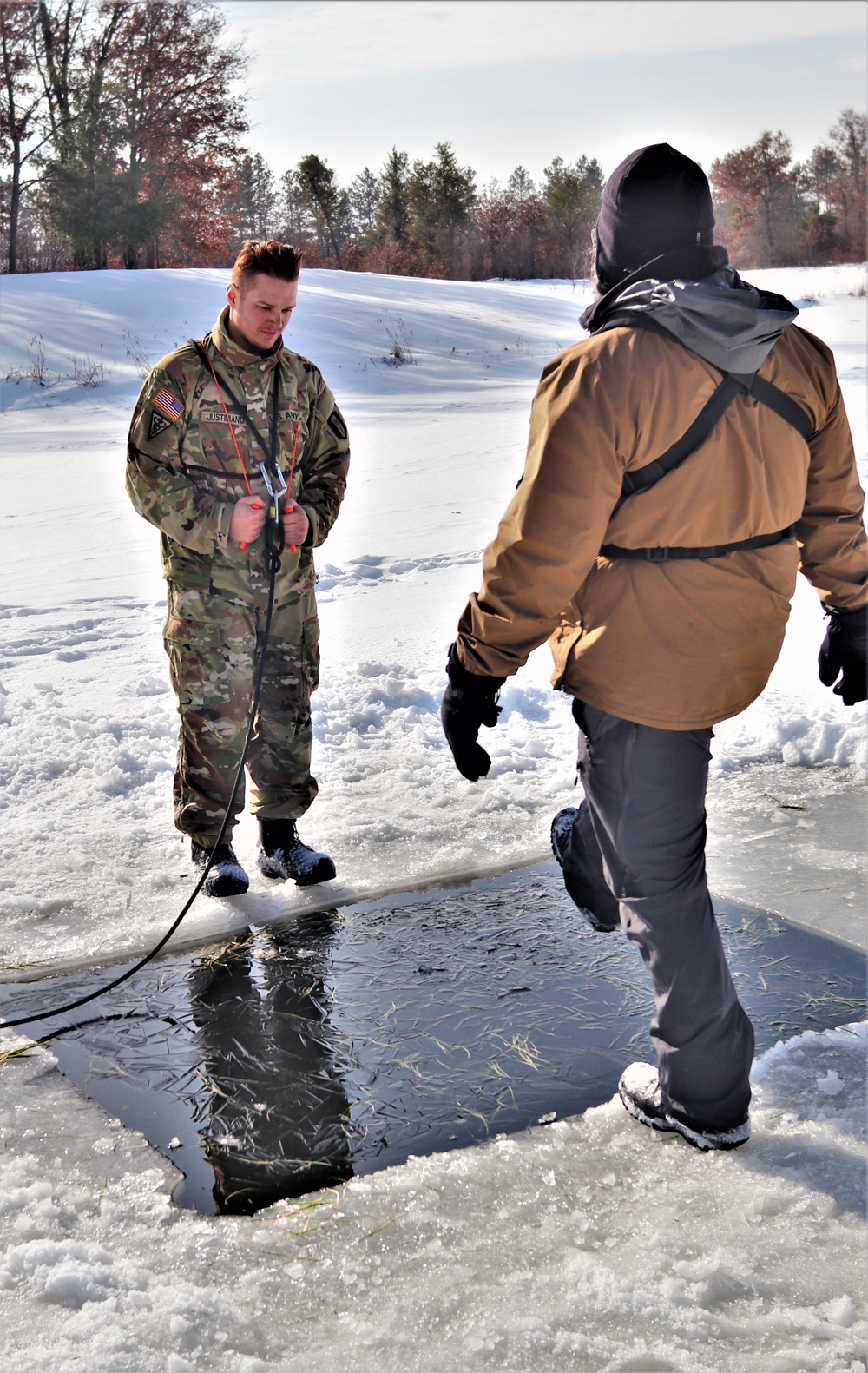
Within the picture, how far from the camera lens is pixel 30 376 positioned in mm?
13461

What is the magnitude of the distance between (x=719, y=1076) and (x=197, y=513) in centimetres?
216

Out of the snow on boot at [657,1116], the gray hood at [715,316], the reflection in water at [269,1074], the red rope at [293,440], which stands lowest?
the reflection in water at [269,1074]

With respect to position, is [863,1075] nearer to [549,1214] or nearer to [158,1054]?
[549,1214]

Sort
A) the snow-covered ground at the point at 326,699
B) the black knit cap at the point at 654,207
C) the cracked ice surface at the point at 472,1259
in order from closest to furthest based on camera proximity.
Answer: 1. the cracked ice surface at the point at 472,1259
2. the black knit cap at the point at 654,207
3. the snow-covered ground at the point at 326,699

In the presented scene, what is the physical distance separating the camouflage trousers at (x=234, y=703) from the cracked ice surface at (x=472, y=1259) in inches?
52.8

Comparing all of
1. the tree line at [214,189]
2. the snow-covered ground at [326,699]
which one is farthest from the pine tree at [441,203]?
the snow-covered ground at [326,699]

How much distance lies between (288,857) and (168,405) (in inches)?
57.6

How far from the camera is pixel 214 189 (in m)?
26.6

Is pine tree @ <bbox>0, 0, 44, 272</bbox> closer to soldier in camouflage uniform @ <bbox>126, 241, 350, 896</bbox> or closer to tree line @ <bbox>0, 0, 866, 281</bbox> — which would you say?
tree line @ <bbox>0, 0, 866, 281</bbox>

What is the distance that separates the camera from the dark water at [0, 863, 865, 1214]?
2512 mm

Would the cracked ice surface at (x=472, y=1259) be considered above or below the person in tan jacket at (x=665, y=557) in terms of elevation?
below

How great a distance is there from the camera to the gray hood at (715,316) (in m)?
2.12

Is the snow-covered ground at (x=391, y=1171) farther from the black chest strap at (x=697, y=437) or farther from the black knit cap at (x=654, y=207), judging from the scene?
the black knit cap at (x=654, y=207)

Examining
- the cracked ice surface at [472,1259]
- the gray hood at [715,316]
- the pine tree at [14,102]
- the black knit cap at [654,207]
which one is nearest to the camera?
the cracked ice surface at [472,1259]
